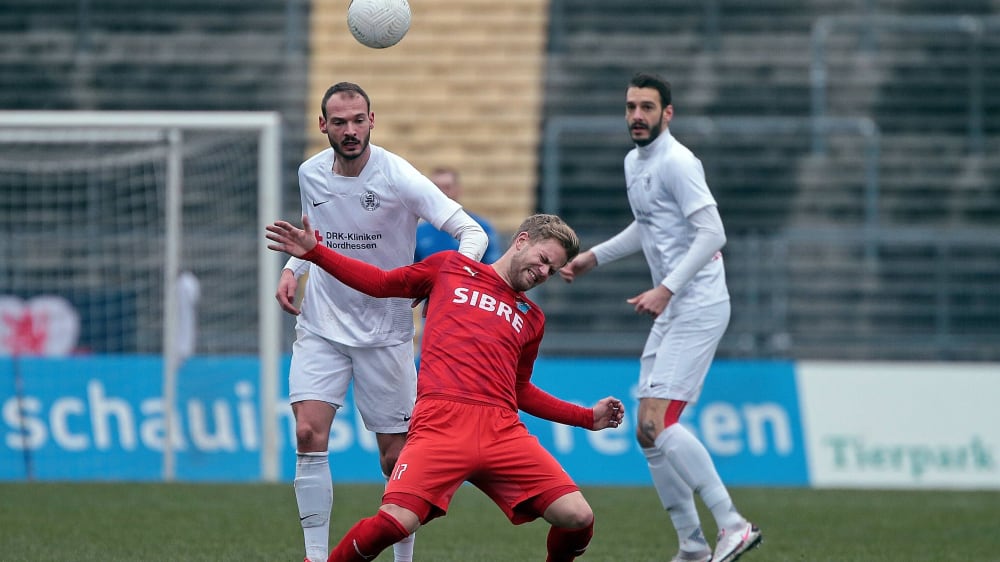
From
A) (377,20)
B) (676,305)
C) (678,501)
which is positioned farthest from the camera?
(676,305)

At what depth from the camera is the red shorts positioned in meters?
5.00

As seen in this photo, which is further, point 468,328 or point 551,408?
point 551,408

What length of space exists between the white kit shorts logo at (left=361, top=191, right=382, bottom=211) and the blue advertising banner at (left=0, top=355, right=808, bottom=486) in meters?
5.94

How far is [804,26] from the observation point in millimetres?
19109

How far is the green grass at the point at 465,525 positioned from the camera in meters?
7.12

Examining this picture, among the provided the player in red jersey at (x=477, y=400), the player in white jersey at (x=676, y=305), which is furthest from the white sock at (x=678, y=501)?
the player in red jersey at (x=477, y=400)

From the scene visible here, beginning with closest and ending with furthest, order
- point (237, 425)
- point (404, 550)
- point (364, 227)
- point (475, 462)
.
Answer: point (475, 462), point (404, 550), point (364, 227), point (237, 425)

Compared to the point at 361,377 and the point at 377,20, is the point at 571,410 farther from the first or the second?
the point at 377,20

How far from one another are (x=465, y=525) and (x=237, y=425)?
13.1ft

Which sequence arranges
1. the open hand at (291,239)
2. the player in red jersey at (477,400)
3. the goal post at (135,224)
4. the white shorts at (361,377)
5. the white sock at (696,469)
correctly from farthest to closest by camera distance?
1. the goal post at (135,224)
2. the white sock at (696,469)
3. the white shorts at (361,377)
4. the open hand at (291,239)
5. the player in red jersey at (477,400)

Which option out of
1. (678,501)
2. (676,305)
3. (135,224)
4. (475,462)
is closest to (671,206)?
(676,305)

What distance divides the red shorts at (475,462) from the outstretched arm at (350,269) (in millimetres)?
459

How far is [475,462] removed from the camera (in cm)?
505

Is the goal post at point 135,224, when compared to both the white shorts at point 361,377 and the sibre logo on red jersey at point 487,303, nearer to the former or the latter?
the white shorts at point 361,377
